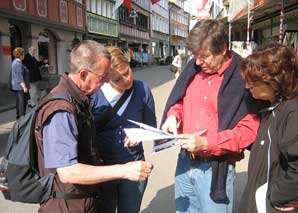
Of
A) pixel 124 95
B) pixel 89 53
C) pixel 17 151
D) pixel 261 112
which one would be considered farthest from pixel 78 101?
pixel 261 112

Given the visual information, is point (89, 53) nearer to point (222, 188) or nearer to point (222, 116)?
point (222, 116)

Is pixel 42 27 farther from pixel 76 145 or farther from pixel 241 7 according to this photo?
pixel 76 145

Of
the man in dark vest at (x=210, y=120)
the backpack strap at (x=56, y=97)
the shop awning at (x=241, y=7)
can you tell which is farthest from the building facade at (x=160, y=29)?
the backpack strap at (x=56, y=97)

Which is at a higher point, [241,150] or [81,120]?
[81,120]

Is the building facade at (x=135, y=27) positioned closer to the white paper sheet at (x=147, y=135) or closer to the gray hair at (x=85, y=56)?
the white paper sheet at (x=147, y=135)

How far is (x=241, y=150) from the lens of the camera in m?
2.62

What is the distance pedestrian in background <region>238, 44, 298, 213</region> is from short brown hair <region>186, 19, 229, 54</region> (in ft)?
1.03

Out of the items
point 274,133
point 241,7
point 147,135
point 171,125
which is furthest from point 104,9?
point 274,133

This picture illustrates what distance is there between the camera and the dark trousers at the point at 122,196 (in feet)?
10.0

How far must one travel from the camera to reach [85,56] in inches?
87.8

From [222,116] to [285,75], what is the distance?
58 centimetres

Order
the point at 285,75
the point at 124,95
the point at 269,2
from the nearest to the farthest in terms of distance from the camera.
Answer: the point at 285,75
the point at 124,95
the point at 269,2

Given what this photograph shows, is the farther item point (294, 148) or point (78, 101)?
point (78, 101)

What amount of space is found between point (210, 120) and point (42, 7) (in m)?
18.7
